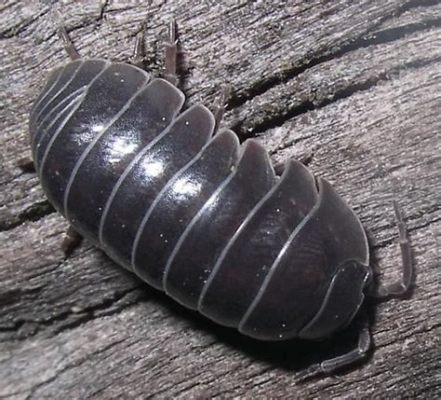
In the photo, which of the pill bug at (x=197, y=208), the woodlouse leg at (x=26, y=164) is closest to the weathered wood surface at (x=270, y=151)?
the woodlouse leg at (x=26, y=164)

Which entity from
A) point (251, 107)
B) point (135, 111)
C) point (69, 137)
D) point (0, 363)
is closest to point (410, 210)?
point (251, 107)

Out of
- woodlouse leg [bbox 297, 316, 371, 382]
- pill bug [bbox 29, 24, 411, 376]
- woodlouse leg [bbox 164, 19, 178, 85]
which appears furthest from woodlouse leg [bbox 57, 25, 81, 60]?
woodlouse leg [bbox 297, 316, 371, 382]

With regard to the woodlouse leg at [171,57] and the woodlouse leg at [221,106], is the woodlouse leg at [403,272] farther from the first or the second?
the woodlouse leg at [171,57]

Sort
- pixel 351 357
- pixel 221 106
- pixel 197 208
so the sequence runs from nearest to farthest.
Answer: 1. pixel 197 208
2. pixel 221 106
3. pixel 351 357

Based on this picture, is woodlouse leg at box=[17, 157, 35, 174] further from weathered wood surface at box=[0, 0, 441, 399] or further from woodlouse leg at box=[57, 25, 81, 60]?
woodlouse leg at box=[57, 25, 81, 60]

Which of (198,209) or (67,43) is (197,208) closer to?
(198,209)

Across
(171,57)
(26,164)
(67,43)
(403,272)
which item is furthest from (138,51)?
(403,272)
